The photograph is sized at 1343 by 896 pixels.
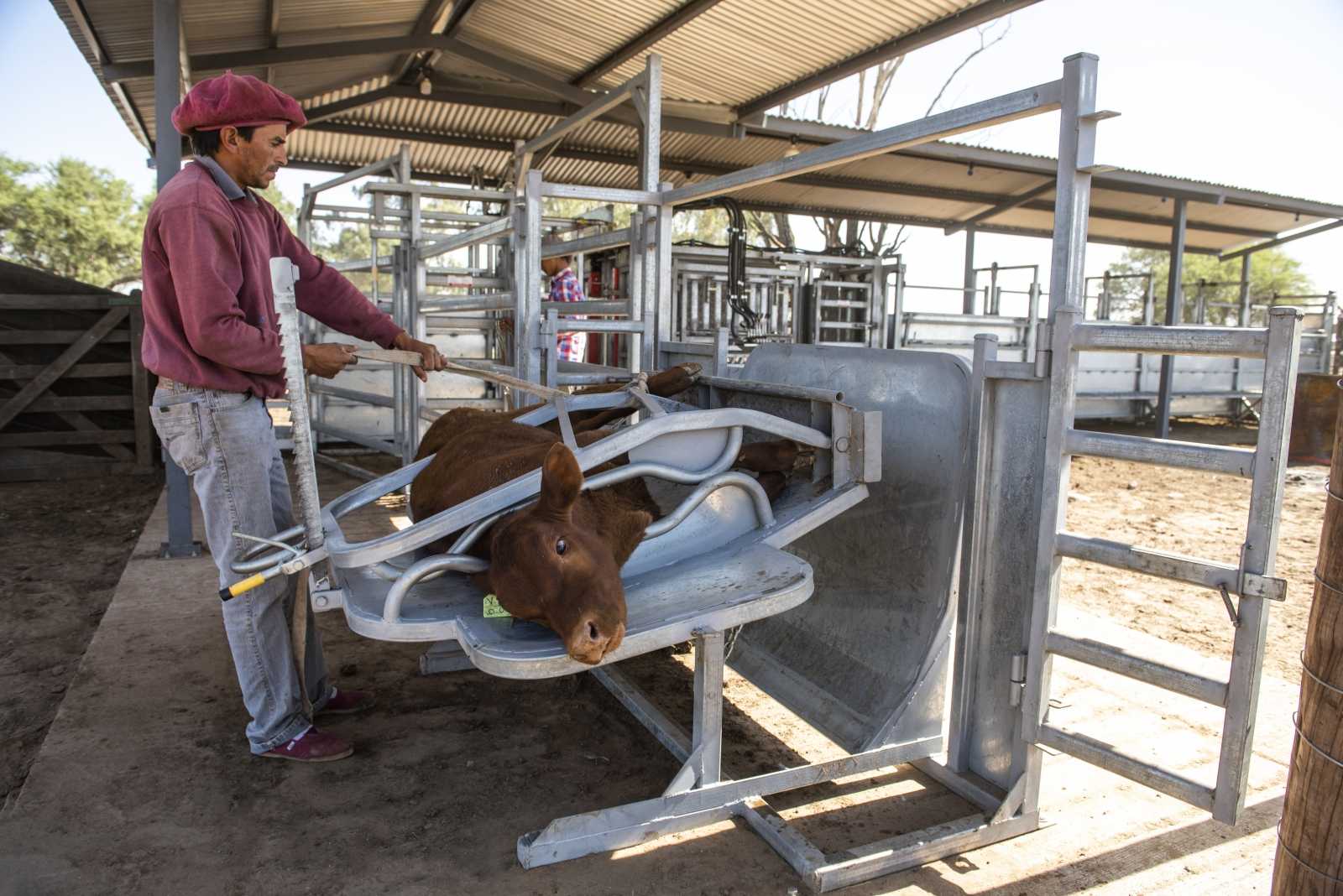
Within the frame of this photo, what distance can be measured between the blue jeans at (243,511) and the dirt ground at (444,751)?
0.72 ft

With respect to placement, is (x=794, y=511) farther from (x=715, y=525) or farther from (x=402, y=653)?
(x=402, y=653)

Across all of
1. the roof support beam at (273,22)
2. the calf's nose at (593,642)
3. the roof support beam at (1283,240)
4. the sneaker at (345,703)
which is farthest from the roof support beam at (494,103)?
the roof support beam at (1283,240)

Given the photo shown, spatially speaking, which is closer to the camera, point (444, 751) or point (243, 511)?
point (243, 511)

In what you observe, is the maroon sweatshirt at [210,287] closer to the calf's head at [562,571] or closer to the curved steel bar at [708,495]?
the calf's head at [562,571]

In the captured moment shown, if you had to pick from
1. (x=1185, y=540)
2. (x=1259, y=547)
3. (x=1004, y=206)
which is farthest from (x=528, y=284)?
(x=1004, y=206)

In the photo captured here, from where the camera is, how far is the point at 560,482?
2.21 meters

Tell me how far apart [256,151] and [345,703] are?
6.66 ft

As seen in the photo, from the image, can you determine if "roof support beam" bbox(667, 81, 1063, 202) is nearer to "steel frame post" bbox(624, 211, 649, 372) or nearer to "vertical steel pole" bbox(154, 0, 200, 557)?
"steel frame post" bbox(624, 211, 649, 372)

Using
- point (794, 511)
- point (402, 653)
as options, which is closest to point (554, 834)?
point (794, 511)

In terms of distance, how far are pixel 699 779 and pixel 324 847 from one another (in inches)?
42.5

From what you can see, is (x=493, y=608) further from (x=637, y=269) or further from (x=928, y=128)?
(x=637, y=269)

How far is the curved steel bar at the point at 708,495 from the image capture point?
2.60 m

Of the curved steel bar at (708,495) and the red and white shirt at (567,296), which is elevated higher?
the red and white shirt at (567,296)

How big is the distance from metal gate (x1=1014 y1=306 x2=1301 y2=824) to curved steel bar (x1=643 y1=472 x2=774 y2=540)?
803 millimetres
